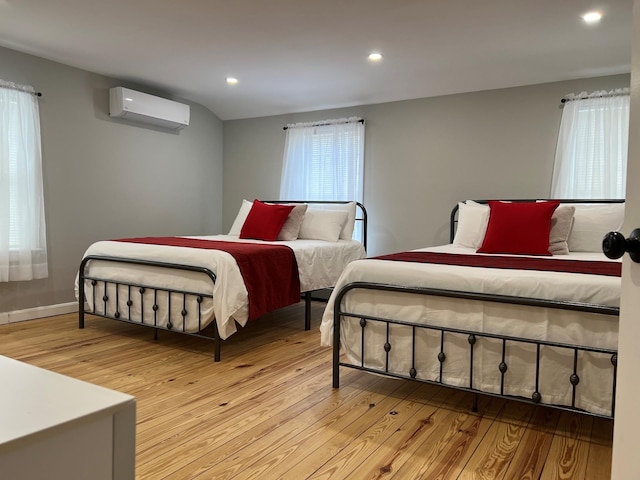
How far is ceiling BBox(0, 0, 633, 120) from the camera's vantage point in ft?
9.06

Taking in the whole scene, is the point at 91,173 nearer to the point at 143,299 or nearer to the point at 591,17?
the point at 143,299

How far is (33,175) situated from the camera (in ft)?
12.3

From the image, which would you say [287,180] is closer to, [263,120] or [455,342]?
[263,120]

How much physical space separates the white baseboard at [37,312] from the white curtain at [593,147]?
4.17m

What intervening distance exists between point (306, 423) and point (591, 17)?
8.96 feet

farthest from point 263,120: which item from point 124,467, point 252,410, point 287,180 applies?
point 124,467

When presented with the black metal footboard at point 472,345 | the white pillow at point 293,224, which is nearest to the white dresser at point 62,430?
the black metal footboard at point 472,345

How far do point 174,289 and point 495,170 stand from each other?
2.82 m

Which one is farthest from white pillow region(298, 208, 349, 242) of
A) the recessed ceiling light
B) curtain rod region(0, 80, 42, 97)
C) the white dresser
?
the white dresser

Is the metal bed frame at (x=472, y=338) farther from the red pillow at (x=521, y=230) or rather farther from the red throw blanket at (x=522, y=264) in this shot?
the red pillow at (x=521, y=230)

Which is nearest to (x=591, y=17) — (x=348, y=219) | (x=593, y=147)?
(x=593, y=147)

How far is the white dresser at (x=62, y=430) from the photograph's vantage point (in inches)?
19.3

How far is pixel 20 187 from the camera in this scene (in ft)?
12.1

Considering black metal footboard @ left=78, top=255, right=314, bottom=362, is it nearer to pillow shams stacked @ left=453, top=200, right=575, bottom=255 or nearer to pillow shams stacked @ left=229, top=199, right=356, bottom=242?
pillow shams stacked @ left=229, top=199, right=356, bottom=242
